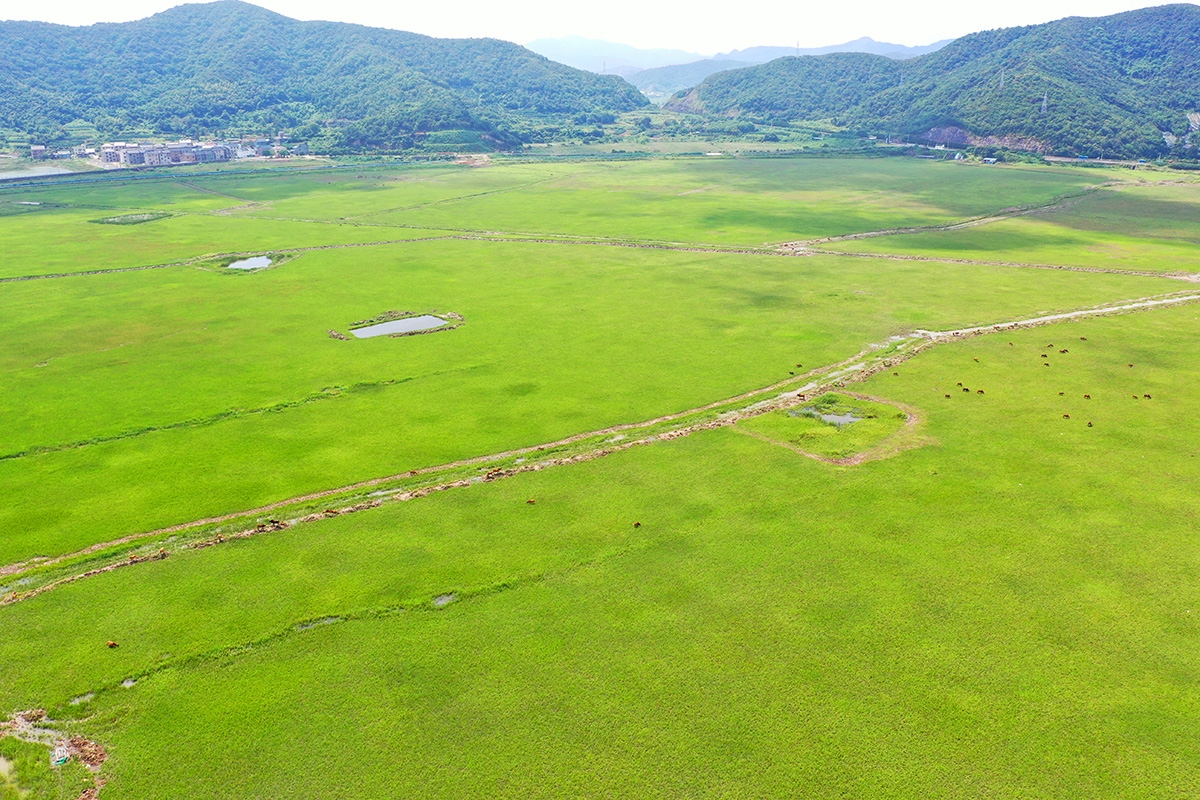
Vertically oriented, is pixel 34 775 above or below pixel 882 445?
below

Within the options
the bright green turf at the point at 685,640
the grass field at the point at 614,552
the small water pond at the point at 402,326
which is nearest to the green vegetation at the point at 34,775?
the grass field at the point at 614,552

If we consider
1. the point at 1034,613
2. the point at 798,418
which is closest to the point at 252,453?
the point at 798,418

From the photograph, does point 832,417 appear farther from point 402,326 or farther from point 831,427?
point 402,326

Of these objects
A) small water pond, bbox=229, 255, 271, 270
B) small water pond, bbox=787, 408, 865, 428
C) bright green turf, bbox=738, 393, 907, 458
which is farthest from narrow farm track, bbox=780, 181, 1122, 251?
small water pond, bbox=229, 255, 271, 270

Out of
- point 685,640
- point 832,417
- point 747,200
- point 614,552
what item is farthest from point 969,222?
point 685,640

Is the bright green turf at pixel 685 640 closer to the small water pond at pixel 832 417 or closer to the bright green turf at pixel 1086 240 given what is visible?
the small water pond at pixel 832 417

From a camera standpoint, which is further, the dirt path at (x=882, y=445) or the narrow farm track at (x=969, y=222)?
the narrow farm track at (x=969, y=222)

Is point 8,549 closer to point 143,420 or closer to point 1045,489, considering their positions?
point 143,420
